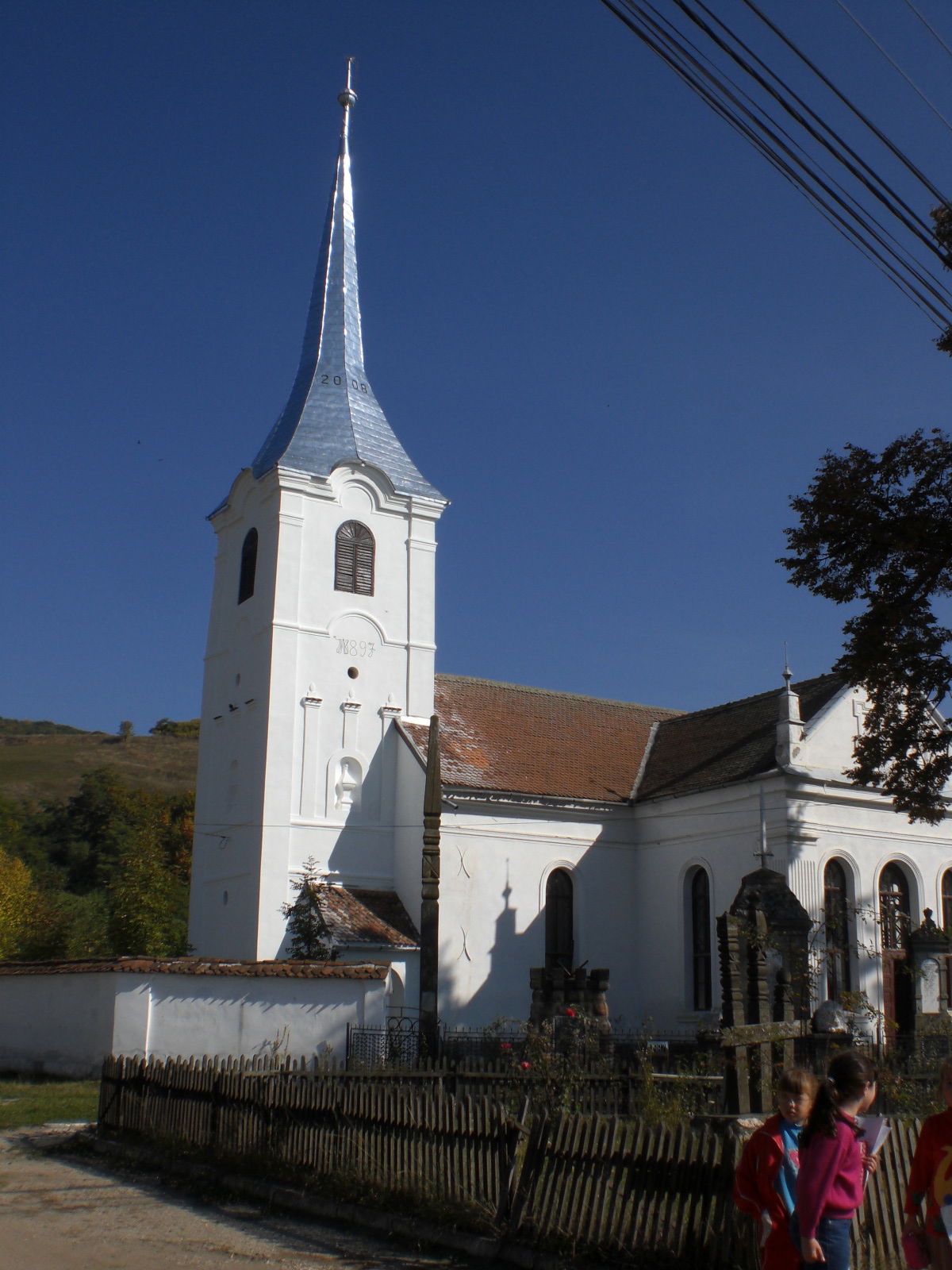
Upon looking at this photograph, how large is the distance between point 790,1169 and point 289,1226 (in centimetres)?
599

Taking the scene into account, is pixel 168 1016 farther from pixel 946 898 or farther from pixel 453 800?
pixel 946 898

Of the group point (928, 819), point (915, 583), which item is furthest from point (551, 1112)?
point (928, 819)

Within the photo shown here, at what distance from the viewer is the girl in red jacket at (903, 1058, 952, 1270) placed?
5.91m

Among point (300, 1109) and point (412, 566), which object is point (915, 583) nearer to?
point (300, 1109)

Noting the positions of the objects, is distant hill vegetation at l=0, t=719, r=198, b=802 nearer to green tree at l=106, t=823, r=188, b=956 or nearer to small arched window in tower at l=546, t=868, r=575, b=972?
green tree at l=106, t=823, r=188, b=956

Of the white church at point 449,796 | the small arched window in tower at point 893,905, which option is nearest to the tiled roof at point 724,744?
the white church at point 449,796

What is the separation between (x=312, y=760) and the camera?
29578 mm

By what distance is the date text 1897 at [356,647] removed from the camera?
1220 inches

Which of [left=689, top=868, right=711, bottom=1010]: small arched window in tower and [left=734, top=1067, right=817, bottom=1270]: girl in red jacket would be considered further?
[left=689, top=868, right=711, bottom=1010]: small arched window in tower

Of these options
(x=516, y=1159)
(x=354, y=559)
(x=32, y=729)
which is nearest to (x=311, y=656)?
(x=354, y=559)

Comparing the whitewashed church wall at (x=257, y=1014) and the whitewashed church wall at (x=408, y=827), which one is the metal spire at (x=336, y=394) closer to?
the whitewashed church wall at (x=408, y=827)

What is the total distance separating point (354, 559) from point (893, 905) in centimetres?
1567

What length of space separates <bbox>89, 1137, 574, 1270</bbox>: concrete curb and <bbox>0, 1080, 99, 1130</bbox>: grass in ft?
8.97

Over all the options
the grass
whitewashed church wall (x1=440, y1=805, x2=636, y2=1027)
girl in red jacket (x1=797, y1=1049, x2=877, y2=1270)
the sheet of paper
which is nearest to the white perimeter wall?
the grass
